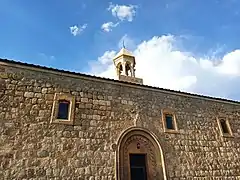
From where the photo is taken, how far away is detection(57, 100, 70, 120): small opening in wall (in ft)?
23.5

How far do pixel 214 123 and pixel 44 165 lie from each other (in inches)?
307

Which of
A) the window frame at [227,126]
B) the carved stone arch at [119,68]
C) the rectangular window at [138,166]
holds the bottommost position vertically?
the rectangular window at [138,166]

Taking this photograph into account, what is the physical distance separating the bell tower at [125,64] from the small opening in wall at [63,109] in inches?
212

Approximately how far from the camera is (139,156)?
25.9 ft

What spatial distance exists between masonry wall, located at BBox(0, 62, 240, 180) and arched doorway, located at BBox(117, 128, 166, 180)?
275 millimetres

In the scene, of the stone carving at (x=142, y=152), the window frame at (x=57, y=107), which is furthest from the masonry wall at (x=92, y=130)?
the stone carving at (x=142, y=152)

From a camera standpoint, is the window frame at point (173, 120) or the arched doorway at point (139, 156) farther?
the window frame at point (173, 120)

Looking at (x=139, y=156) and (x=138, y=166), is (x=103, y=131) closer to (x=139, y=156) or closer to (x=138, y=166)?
(x=139, y=156)

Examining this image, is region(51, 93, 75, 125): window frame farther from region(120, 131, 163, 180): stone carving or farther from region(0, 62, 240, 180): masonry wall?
region(120, 131, 163, 180): stone carving

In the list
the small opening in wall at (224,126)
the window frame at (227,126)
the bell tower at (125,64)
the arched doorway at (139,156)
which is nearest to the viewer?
the arched doorway at (139,156)

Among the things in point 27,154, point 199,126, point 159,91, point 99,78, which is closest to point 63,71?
point 99,78

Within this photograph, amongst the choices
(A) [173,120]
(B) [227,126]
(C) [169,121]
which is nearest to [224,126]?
(B) [227,126]

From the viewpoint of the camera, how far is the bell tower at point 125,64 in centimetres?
1253

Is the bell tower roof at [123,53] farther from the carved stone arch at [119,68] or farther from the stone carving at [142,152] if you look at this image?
the stone carving at [142,152]
